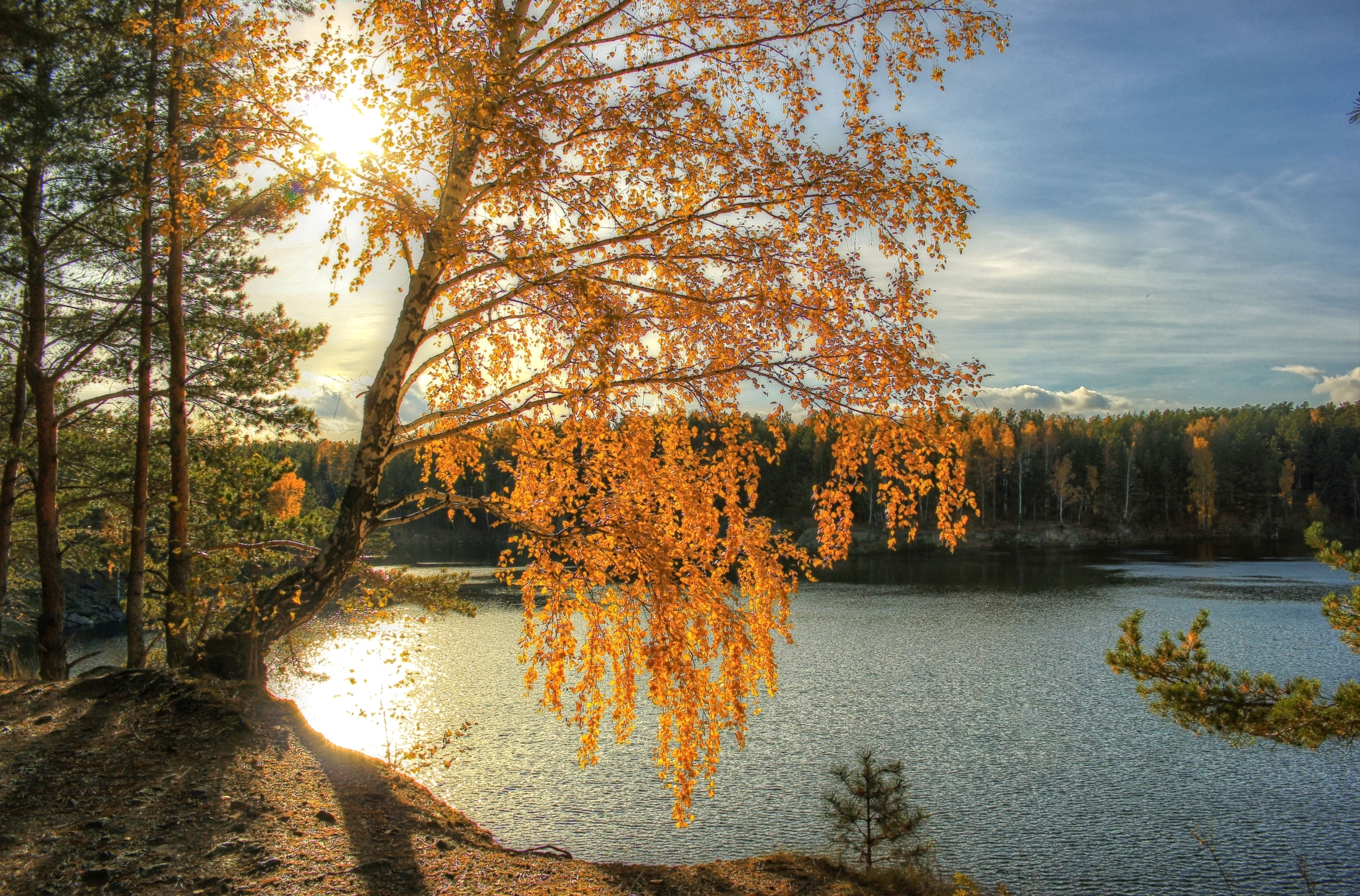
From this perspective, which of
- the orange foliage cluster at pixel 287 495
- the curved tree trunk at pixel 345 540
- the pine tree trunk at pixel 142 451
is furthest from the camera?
the orange foliage cluster at pixel 287 495

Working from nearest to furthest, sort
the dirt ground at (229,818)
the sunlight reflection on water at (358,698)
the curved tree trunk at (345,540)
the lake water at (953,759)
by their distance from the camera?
the dirt ground at (229,818) < the curved tree trunk at (345,540) < the lake water at (953,759) < the sunlight reflection on water at (358,698)

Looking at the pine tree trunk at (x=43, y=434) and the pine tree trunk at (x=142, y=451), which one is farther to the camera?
the pine tree trunk at (x=43, y=434)

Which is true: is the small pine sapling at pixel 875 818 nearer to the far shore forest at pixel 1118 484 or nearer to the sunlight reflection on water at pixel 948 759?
the sunlight reflection on water at pixel 948 759

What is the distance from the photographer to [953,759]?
12500mm

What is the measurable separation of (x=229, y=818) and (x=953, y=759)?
10.4 metres

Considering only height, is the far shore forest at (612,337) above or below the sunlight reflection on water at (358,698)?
above

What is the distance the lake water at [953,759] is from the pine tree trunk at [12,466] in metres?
3.64

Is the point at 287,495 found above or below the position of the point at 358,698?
above

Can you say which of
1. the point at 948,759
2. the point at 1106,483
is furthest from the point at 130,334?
the point at 1106,483

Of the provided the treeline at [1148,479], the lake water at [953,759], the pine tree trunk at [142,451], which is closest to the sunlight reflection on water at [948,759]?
the lake water at [953,759]

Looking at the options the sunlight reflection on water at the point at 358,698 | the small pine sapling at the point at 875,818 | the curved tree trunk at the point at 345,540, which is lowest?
the sunlight reflection on water at the point at 358,698

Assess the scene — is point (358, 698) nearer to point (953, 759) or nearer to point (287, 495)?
point (953, 759)

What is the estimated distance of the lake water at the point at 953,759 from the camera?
9.32 meters

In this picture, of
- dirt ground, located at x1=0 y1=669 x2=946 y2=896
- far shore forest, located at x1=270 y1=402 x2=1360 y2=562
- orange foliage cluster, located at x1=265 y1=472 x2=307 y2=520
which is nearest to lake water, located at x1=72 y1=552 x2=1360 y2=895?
dirt ground, located at x1=0 y1=669 x2=946 y2=896
